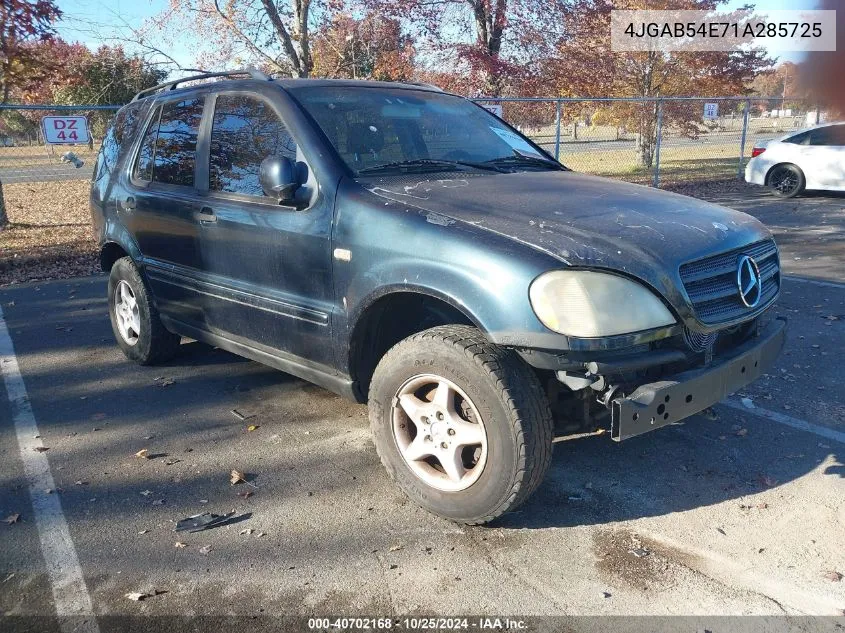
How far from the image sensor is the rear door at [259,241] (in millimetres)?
3445

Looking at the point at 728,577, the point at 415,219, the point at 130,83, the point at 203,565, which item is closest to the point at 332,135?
the point at 415,219

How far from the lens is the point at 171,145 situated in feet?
14.7

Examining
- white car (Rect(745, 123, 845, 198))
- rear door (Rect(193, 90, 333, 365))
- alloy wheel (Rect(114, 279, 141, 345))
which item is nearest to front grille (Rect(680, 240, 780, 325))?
rear door (Rect(193, 90, 333, 365))

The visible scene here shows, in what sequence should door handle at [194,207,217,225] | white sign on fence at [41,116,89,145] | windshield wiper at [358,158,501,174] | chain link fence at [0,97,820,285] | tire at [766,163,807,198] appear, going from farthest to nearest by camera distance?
tire at [766,163,807,198]
white sign on fence at [41,116,89,145]
chain link fence at [0,97,820,285]
door handle at [194,207,217,225]
windshield wiper at [358,158,501,174]

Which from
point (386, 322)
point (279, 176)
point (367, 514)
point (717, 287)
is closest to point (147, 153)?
point (279, 176)

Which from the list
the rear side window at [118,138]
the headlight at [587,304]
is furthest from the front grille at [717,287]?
the rear side window at [118,138]

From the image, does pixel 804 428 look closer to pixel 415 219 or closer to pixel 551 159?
pixel 551 159

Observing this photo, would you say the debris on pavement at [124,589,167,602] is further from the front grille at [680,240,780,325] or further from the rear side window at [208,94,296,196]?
the front grille at [680,240,780,325]

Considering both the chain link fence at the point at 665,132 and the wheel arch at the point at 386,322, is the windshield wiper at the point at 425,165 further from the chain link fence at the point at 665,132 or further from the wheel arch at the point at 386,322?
the chain link fence at the point at 665,132

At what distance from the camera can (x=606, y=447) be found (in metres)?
3.79

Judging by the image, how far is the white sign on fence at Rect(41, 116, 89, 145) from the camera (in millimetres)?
9398

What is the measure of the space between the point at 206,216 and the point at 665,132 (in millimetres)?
21849

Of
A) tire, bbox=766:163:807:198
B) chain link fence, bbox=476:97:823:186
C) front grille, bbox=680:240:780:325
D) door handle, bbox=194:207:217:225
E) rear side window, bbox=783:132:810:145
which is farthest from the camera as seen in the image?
chain link fence, bbox=476:97:823:186

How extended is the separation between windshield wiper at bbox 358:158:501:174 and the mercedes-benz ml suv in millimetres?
13
